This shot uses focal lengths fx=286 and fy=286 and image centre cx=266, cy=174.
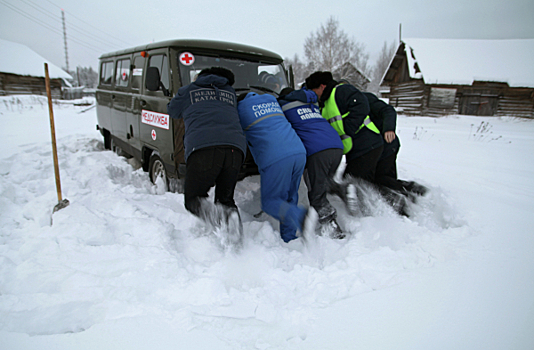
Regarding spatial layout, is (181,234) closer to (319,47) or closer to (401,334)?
(401,334)

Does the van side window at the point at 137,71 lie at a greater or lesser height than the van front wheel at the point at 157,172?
greater

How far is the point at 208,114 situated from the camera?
261 cm

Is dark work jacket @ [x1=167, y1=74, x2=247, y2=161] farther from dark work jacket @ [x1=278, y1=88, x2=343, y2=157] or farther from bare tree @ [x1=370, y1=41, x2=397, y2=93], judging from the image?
bare tree @ [x1=370, y1=41, x2=397, y2=93]

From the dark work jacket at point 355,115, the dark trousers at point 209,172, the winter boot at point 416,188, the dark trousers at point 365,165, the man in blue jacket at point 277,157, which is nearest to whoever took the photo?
the dark trousers at point 209,172

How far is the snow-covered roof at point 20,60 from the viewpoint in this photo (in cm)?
2431

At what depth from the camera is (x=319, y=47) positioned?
98.3ft

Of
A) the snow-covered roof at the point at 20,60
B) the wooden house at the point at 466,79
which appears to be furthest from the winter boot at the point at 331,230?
the snow-covered roof at the point at 20,60

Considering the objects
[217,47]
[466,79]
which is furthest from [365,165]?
[466,79]

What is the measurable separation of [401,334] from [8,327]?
7.63 feet

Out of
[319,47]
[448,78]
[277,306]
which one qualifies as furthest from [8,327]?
[319,47]

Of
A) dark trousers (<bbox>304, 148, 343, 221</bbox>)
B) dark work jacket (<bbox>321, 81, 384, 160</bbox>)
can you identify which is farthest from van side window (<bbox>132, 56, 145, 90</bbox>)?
dark trousers (<bbox>304, 148, 343, 221</bbox>)

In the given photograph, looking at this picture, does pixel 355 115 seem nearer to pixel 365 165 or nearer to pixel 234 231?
pixel 365 165

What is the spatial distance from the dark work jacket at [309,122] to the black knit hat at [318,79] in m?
0.17

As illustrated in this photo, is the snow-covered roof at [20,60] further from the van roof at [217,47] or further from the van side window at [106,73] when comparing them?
the van roof at [217,47]
